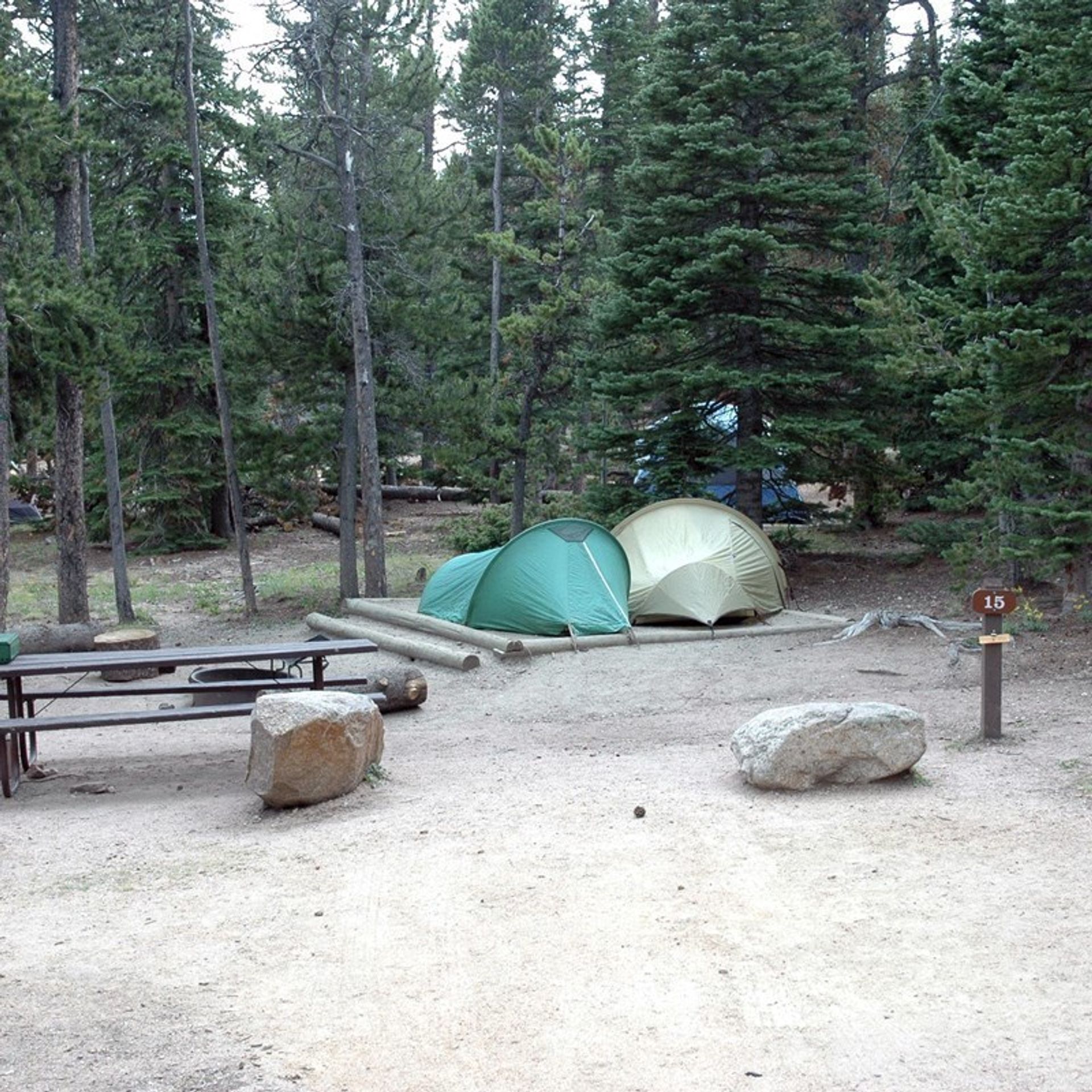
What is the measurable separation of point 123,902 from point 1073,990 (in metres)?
4.24

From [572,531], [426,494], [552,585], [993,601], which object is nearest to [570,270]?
[572,531]

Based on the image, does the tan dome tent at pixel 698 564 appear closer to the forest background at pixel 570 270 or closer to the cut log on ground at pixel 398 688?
the forest background at pixel 570 270

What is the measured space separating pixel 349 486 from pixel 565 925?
49.3 ft

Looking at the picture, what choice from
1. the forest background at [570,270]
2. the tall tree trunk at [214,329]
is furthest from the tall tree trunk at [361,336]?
the tall tree trunk at [214,329]

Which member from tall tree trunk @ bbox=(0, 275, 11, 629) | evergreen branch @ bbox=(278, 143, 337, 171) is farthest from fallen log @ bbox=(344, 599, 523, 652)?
evergreen branch @ bbox=(278, 143, 337, 171)

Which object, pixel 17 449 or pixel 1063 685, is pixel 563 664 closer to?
pixel 1063 685

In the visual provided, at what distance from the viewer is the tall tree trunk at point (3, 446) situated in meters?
14.0

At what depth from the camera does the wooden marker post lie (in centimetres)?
783

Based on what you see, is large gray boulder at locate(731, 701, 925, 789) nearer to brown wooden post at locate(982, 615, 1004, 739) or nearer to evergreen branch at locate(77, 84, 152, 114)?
brown wooden post at locate(982, 615, 1004, 739)

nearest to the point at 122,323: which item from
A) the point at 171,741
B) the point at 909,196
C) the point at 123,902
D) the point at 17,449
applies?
the point at 17,449

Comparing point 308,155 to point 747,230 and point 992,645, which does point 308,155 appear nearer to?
point 747,230

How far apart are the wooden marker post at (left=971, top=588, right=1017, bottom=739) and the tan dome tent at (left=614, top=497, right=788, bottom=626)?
6.91m

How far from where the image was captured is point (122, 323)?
15734 mm

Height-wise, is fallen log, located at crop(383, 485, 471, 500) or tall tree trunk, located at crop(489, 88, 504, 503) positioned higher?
tall tree trunk, located at crop(489, 88, 504, 503)
